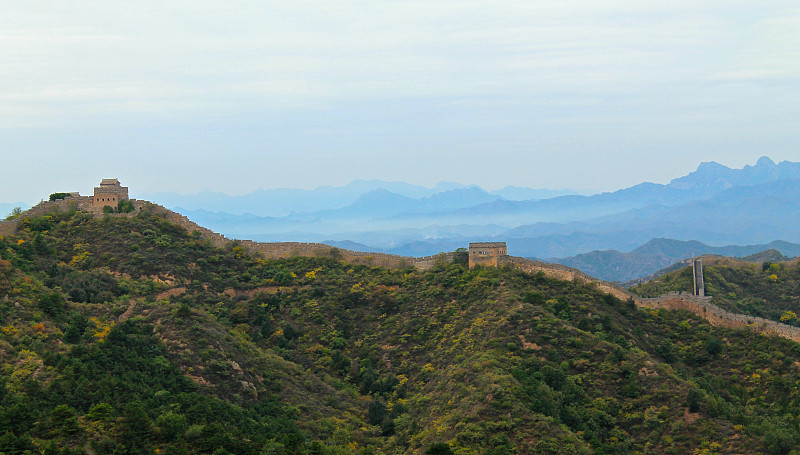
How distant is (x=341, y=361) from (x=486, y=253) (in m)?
16.7

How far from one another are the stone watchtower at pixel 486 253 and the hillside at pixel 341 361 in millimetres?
1997

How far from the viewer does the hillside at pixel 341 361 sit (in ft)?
153

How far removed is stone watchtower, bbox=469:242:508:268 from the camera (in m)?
74.3

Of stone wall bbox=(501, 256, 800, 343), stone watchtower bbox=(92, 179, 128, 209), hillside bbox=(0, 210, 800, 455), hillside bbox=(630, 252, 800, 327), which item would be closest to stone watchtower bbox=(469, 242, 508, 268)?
stone wall bbox=(501, 256, 800, 343)

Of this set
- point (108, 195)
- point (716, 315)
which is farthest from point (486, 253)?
point (108, 195)

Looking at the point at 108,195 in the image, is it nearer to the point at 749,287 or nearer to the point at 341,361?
the point at 341,361

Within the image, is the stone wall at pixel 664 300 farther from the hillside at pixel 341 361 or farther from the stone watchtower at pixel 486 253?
the hillside at pixel 341 361

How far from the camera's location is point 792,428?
50219mm

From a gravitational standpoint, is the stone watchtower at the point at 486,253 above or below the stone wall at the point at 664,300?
above

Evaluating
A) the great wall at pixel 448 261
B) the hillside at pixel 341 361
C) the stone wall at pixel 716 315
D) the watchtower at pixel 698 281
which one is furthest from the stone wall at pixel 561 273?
the watchtower at pixel 698 281

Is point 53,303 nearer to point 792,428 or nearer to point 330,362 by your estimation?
point 330,362

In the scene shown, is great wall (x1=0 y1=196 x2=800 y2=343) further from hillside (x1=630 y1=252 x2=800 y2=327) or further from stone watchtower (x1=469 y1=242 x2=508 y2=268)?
hillside (x1=630 y1=252 x2=800 y2=327)

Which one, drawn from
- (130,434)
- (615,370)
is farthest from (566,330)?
(130,434)

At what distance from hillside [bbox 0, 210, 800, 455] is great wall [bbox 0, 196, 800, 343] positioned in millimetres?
1353
